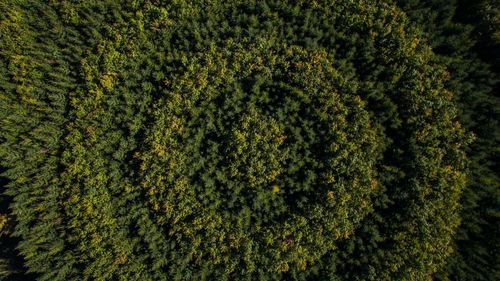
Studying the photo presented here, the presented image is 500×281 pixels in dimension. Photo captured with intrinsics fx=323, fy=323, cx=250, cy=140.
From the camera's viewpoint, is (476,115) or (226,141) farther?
(226,141)

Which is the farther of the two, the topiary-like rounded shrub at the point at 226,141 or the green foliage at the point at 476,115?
the topiary-like rounded shrub at the point at 226,141

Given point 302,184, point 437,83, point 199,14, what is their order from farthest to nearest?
point 199,14 → point 302,184 → point 437,83

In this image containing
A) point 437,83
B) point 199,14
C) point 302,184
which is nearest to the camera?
point 437,83

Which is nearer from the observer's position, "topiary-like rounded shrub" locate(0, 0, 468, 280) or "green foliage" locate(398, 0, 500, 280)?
"green foliage" locate(398, 0, 500, 280)

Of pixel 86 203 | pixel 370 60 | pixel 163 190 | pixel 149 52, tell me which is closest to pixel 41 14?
pixel 149 52

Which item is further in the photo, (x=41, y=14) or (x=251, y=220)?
(x=41, y=14)

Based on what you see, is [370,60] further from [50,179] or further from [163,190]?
[50,179]

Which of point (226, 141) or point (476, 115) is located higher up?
point (476, 115)

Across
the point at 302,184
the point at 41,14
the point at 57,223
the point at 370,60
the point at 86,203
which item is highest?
the point at 370,60
